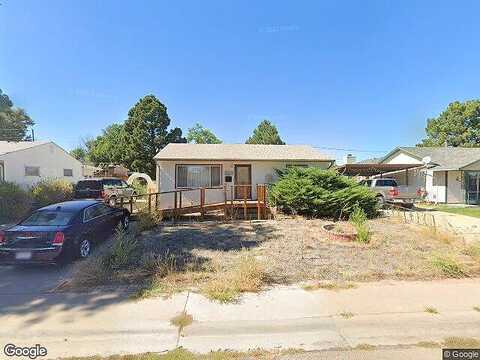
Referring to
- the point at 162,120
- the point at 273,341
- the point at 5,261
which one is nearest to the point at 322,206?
the point at 273,341

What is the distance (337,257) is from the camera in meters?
7.55

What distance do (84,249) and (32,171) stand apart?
16.4 metres

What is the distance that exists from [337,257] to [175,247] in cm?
437

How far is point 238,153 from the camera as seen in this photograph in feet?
56.2

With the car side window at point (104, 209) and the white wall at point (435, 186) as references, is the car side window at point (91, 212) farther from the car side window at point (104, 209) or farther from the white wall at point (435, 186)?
the white wall at point (435, 186)

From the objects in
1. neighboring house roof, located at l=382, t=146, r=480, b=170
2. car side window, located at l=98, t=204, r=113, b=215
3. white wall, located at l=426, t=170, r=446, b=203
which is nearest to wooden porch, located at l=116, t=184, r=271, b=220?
car side window, located at l=98, t=204, r=113, b=215

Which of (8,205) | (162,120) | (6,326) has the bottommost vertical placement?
(6,326)

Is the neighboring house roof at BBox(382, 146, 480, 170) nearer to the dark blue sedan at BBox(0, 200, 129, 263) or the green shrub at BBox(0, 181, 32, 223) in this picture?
the dark blue sedan at BBox(0, 200, 129, 263)

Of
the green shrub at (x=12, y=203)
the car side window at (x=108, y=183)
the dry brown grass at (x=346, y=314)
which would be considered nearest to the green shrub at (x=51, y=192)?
the green shrub at (x=12, y=203)

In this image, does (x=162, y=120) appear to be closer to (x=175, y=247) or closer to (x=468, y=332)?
(x=175, y=247)

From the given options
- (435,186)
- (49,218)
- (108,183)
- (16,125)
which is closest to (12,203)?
(108,183)

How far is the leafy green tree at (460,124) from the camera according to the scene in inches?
1681

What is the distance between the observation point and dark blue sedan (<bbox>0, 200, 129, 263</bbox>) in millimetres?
6797

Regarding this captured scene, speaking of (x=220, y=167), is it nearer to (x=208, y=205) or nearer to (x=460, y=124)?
(x=208, y=205)
